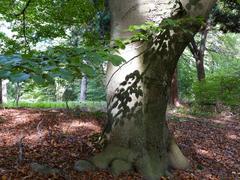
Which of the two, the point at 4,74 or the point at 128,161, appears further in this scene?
the point at 128,161

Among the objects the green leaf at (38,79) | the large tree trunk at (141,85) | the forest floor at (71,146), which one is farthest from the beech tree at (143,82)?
the green leaf at (38,79)

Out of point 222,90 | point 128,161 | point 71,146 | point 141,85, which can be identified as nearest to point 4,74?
point 141,85

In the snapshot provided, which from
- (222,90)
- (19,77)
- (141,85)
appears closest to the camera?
(19,77)

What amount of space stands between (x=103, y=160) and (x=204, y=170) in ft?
5.45

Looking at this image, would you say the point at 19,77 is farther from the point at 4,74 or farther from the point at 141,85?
the point at 141,85

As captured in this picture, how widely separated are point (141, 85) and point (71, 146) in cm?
142

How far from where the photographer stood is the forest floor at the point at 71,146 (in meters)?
3.61

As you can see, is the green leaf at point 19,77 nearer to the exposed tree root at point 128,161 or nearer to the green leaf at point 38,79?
the green leaf at point 38,79

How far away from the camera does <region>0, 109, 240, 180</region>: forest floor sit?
3.61 m

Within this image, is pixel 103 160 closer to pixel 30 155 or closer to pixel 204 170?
pixel 30 155

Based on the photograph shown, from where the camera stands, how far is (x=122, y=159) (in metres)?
3.75

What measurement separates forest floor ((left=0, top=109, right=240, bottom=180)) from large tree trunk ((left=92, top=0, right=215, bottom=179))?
0.78ft

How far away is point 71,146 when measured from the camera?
4344 millimetres

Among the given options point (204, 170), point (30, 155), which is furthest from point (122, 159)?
point (204, 170)
